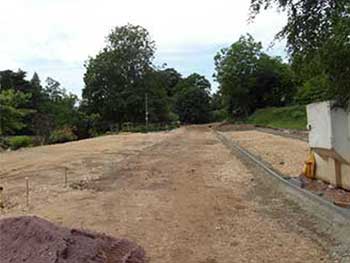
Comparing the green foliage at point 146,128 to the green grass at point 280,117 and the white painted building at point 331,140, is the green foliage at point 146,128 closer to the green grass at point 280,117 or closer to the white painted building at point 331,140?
the green grass at point 280,117

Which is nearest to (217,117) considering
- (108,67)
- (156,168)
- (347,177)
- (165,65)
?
(165,65)

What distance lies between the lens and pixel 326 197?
35.7ft

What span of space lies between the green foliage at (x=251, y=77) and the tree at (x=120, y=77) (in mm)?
10447

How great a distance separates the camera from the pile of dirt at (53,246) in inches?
233

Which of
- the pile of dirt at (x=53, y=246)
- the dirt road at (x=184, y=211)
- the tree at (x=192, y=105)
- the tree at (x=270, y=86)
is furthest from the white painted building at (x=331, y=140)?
the tree at (x=192, y=105)

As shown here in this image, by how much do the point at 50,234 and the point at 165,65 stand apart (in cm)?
7640

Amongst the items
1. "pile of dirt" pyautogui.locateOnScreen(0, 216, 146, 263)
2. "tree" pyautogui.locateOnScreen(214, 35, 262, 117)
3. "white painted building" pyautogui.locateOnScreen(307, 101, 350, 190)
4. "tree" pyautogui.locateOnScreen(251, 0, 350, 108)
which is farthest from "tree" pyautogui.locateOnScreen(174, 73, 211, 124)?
"pile of dirt" pyautogui.locateOnScreen(0, 216, 146, 263)

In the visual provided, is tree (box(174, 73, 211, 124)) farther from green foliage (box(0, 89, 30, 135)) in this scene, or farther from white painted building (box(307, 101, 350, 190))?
white painted building (box(307, 101, 350, 190))

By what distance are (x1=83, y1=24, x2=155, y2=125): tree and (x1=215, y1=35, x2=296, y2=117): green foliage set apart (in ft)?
34.3

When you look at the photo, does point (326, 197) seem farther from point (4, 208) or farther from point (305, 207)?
point (4, 208)

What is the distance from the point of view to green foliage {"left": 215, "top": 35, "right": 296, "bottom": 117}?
2936 inches

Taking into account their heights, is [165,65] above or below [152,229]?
above

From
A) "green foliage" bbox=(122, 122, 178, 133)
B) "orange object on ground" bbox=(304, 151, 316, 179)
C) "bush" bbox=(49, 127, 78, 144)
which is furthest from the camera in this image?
"green foliage" bbox=(122, 122, 178, 133)

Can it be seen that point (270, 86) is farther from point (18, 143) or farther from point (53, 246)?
point (53, 246)
